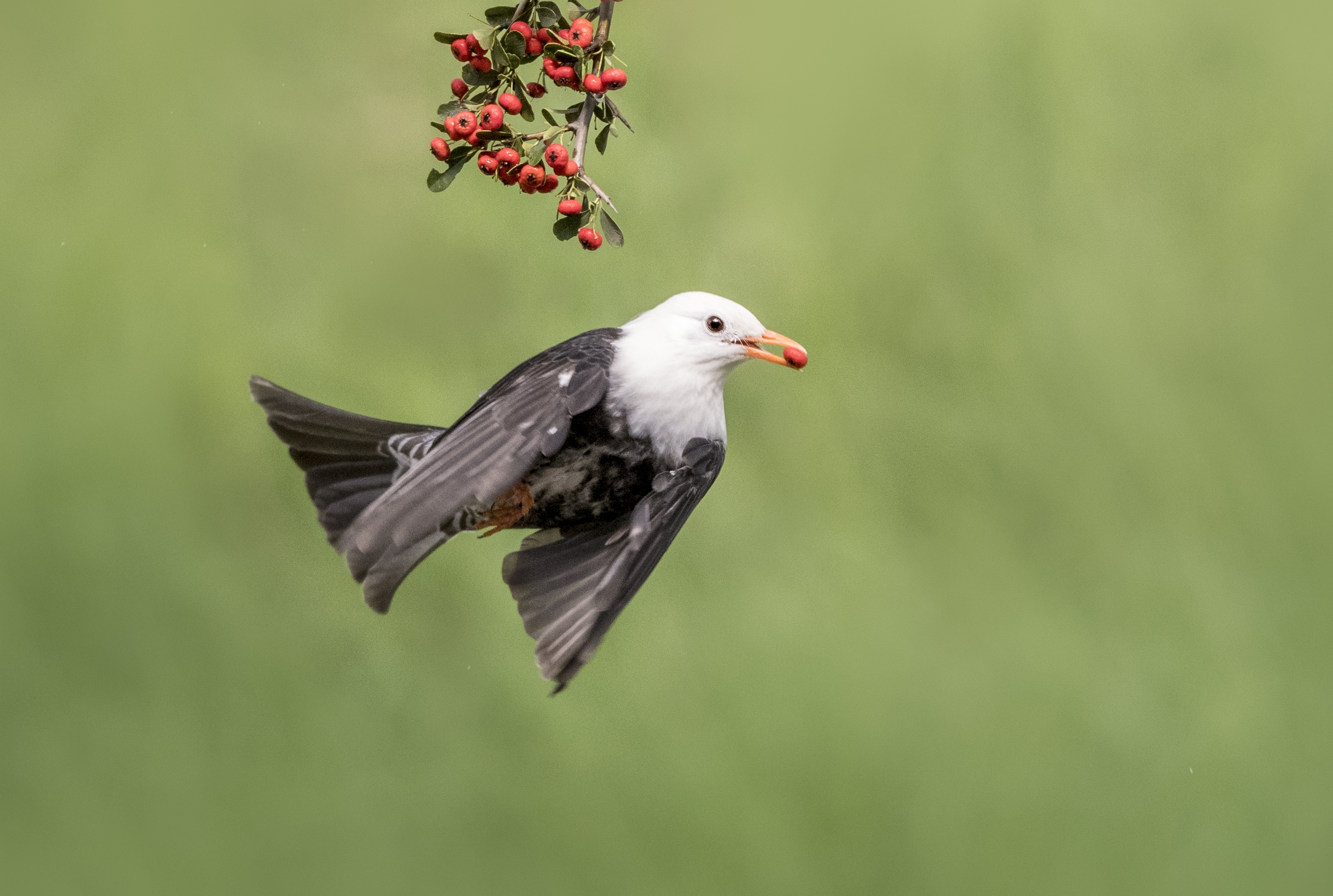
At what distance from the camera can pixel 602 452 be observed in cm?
149

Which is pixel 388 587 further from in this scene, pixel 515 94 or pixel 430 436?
pixel 515 94

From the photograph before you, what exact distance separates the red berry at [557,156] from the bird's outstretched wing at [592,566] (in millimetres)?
366

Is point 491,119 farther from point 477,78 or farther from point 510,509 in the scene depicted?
point 510,509

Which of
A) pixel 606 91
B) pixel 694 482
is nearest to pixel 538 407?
pixel 694 482

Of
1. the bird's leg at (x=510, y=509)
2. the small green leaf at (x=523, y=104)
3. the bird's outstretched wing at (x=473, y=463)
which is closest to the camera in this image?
the bird's outstretched wing at (x=473, y=463)

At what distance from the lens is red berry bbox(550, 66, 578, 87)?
1339 millimetres

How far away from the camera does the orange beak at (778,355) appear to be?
1406 mm

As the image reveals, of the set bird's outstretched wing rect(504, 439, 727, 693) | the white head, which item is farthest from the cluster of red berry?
bird's outstretched wing rect(504, 439, 727, 693)

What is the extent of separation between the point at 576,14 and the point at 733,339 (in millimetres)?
410

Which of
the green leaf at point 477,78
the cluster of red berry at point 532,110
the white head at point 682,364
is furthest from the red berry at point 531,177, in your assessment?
the white head at point 682,364

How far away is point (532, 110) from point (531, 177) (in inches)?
3.8

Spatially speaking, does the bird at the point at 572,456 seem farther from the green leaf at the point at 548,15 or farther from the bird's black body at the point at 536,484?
the green leaf at the point at 548,15

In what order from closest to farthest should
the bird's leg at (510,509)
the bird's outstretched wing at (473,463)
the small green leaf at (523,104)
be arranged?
the bird's outstretched wing at (473,463) < the small green leaf at (523,104) < the bird's leg at (510,509)

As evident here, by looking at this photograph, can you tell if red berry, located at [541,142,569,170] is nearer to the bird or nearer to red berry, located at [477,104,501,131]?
red berry, located at [477,104,501,131]
